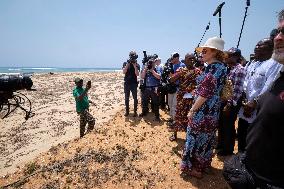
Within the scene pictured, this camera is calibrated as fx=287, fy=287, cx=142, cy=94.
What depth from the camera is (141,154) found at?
24.2ft

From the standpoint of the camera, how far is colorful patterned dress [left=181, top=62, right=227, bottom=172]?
4922mm

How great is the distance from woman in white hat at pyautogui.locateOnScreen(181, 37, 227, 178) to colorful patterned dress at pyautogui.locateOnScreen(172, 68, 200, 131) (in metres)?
1.44

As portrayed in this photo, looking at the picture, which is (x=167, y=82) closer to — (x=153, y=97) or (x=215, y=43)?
(x=153, y=97)

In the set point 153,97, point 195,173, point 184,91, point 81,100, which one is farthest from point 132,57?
point 195,173

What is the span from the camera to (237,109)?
6191 mm

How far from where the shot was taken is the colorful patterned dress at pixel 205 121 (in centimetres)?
492

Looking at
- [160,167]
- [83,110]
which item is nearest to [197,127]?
[160,167]

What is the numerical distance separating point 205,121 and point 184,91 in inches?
71.2

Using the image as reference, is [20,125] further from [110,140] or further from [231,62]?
[231,62]

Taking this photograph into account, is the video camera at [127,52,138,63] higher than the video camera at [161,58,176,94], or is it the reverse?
the video camera at [127,52,138,63]

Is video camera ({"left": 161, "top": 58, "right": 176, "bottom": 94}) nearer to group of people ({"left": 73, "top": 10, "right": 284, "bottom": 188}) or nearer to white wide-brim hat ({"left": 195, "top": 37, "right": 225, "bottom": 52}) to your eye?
group of people ({"left": 73, "top": 10, "right": 284, "bottom": 188})

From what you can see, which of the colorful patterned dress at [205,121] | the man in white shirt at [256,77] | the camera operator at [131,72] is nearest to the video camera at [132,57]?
the camera operator at [131,72]

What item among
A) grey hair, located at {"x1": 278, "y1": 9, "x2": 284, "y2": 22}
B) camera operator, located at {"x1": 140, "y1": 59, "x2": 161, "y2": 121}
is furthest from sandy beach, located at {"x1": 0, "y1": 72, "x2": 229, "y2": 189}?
grey hair, located at {"x1": 278, "y1": 9, "x2": 284, "y2": 22}

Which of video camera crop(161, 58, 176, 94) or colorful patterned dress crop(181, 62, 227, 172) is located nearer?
colorful patterned dress crop(181, 62, 227, 172)
